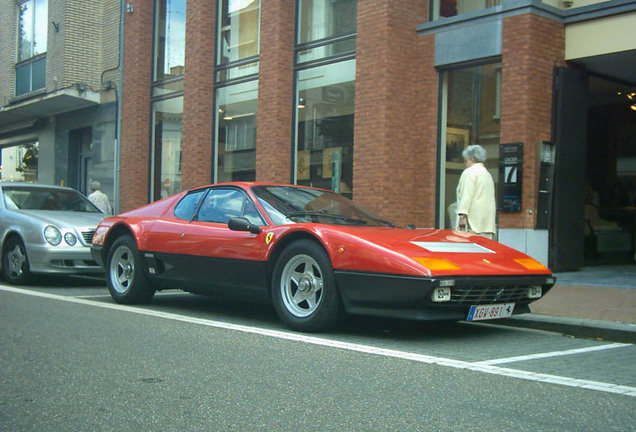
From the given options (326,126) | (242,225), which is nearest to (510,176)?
(326,126)

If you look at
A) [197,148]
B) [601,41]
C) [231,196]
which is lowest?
[231,196]

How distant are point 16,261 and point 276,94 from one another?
658 centimetres

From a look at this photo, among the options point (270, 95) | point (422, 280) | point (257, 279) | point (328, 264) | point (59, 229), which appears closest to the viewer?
point (422, 280)

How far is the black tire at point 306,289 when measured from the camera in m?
5.80

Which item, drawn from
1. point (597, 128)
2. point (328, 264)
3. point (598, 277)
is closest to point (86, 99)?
point (597, 128)

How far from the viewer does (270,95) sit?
14875 millimetres

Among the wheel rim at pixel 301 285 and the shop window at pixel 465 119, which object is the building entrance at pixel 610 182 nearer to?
the shop window at pixel 465 119

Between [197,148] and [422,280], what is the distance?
12450mm

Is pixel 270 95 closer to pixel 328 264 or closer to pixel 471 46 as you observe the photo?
pixel 471 46

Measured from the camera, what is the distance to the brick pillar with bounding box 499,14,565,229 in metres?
10.9

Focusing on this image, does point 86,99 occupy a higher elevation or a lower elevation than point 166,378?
higher

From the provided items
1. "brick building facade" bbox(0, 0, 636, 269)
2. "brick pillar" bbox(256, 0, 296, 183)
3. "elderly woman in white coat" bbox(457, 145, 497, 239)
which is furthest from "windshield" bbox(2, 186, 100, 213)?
"elderly woman in white coat" bbox(457, 145, 497, 239)

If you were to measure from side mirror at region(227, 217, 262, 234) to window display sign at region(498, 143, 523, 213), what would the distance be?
567cm

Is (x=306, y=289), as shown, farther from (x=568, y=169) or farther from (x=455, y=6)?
(x=455, y=6)
